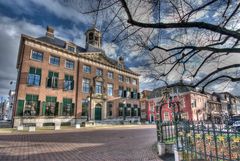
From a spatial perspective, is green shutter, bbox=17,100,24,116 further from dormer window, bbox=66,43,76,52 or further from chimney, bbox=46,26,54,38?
chimney, bbox=46,26,54,38

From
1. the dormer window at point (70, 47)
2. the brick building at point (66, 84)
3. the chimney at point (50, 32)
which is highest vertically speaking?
the chimney at point (50, 32)

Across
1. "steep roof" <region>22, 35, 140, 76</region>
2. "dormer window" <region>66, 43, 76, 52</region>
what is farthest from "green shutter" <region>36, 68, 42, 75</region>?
"dormer window" <region>66, 43, 76, 52</region>

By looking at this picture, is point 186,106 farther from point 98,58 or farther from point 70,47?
point 70,47

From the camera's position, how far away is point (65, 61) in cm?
2662

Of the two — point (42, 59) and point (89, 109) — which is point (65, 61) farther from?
point (89, 109)


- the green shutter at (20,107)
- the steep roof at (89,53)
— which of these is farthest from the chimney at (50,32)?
the green shutter at (20,107)

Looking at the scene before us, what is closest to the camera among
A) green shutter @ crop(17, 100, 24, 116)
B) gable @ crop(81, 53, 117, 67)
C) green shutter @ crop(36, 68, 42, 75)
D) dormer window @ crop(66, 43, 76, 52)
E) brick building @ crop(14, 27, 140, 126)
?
green shutter @ crop(17, 100, 24, 116)

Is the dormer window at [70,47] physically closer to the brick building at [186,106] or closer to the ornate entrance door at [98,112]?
the ornate entrance door at [98,112]

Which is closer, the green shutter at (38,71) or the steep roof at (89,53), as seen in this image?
the green shutter at (38,71)

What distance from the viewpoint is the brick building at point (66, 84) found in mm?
22109

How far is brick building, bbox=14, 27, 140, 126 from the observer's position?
22109mm

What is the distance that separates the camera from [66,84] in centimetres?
2619

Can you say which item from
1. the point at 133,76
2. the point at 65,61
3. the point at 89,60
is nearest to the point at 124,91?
the point at 133,76

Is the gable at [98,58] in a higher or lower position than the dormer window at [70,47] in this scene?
lower
